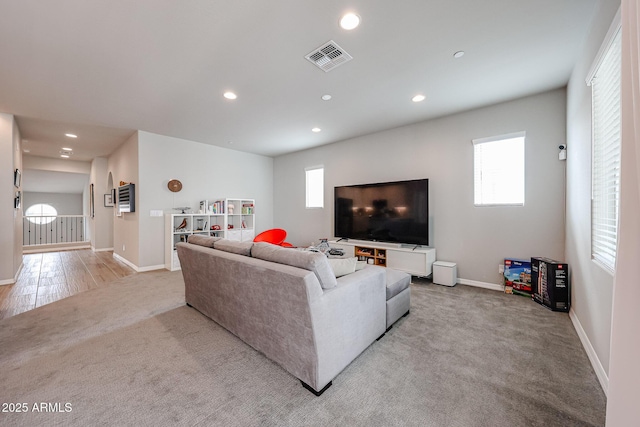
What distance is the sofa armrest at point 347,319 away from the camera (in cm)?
158

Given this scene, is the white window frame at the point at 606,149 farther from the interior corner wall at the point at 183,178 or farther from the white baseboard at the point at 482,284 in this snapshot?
the interior corner wall at the point at 183,178

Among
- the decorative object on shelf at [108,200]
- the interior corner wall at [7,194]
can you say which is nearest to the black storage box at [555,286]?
the interior corner wall at [7,194]

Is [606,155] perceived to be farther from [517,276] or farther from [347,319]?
[347,319]

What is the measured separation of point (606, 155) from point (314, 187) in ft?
15.6

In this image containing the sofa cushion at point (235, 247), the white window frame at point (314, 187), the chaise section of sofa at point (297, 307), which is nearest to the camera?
the chaise section of sofa at point (297, 307)

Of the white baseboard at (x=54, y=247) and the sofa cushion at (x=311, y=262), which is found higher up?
the sofa cushion at (x=311, y=262)

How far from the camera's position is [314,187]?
19.8 ft

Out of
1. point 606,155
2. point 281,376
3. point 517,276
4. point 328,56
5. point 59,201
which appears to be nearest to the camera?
point 281,376

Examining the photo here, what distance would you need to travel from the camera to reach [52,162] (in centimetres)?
740

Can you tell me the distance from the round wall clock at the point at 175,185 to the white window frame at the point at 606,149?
5.99 meters

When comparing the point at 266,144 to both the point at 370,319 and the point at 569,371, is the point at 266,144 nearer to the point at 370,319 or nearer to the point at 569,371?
the point at 370,319

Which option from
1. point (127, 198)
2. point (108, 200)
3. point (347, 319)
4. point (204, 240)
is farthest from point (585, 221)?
point (108, 200)

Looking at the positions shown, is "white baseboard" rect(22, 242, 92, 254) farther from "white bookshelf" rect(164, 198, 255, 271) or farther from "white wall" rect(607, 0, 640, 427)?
"white wall" rect(607, 0, 640, 427)

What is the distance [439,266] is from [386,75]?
111 inches
